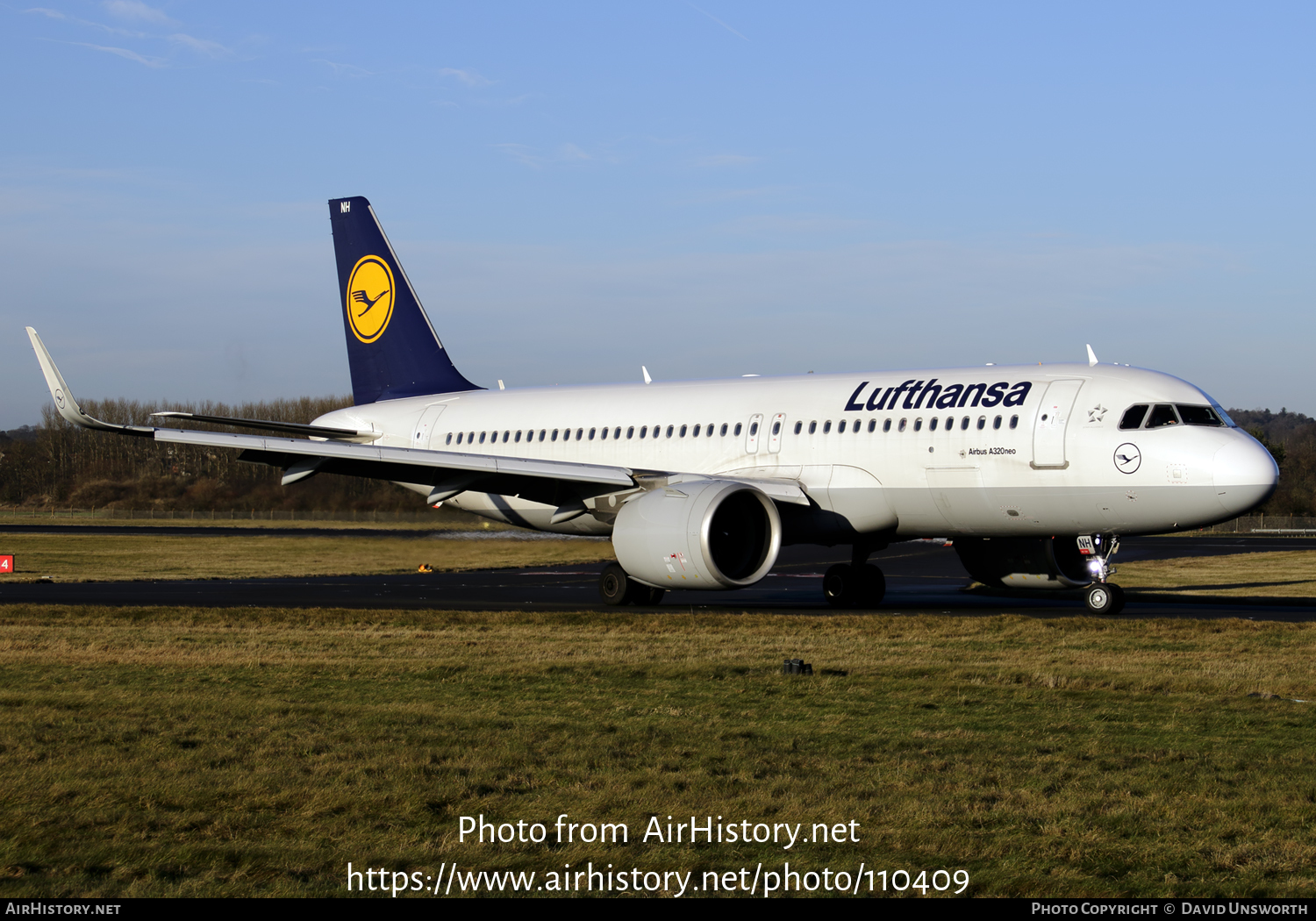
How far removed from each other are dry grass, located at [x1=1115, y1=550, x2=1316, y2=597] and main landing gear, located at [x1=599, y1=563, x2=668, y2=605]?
35.4ft

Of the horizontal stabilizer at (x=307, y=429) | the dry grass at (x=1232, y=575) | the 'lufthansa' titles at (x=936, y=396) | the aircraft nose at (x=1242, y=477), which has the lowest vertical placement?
the dry grass at (x=1232, y=575)

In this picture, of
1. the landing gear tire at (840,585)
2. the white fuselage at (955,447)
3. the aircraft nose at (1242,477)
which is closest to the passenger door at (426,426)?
the white fuselage at (955,447)

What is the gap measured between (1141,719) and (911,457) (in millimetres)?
10989

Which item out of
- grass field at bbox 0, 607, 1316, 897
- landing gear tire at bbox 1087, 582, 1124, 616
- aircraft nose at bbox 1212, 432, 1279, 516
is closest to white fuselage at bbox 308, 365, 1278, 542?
aircraft nose at bbox 1212, 432, 1279, 516

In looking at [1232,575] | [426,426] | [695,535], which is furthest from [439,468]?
[1232,575]

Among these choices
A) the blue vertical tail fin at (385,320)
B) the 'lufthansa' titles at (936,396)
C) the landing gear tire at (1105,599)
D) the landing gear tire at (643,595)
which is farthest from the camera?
the blue vertical tail fin at (385,320)

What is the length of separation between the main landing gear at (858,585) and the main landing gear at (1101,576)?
3.51 m

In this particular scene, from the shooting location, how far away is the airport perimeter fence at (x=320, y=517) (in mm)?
62219

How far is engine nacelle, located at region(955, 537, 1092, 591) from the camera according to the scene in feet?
73.0

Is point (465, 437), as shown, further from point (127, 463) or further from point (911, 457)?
point (127, 463)

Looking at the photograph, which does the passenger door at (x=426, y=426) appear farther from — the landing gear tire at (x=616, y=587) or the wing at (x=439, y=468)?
the landing gear tire at (x=616, y=587)

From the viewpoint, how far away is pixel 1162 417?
1933cm

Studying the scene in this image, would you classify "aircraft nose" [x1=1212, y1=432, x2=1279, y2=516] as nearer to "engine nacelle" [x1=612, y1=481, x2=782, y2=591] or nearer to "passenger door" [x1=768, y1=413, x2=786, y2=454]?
"engine nacelle" [x1=612, y1=481, x2=782, y2=591]

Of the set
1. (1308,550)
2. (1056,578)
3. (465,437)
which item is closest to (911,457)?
(1056,578)
